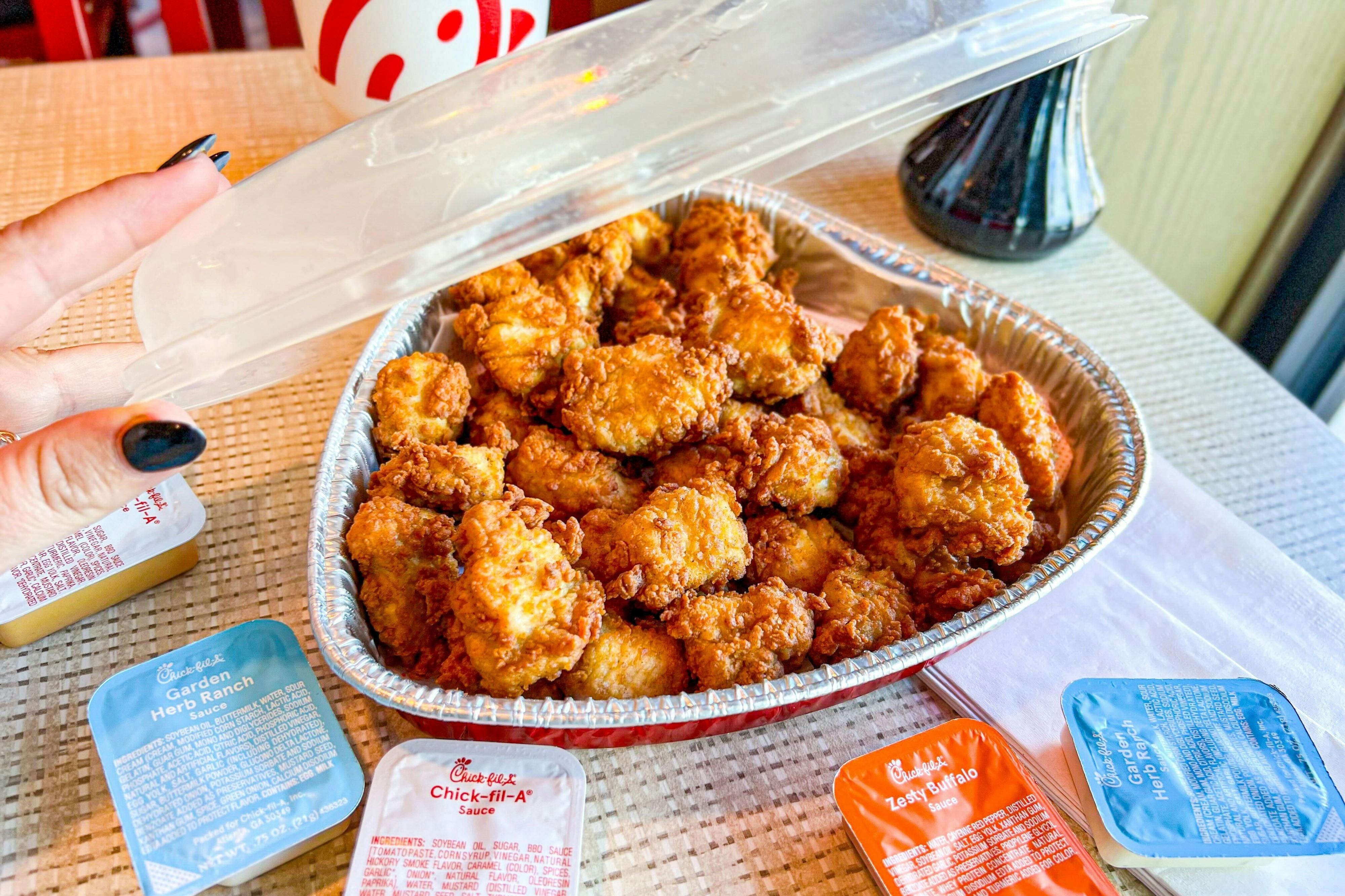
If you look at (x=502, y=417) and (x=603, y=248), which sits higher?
(x=603, y=248)

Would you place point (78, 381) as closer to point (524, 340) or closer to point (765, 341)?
point (524, 340)

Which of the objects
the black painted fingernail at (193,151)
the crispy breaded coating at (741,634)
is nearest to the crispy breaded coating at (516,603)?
the crispy breaded coating at (741,634)

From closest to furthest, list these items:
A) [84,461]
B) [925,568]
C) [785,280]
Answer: [84,461]
[925,568]
[785,280]

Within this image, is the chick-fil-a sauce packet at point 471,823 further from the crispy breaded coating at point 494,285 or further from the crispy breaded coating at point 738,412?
the crispy breaded coating at point 494,285

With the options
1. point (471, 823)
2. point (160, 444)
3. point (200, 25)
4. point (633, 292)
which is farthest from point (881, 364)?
point (200, 25)

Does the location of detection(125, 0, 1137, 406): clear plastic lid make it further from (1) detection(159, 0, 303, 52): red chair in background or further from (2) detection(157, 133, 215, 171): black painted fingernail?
(1) detection(159, 0, 303, 52): red chair in background

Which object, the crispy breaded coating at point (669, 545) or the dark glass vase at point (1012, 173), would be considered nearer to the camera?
the crispy breaded coating at point (669, 545)
